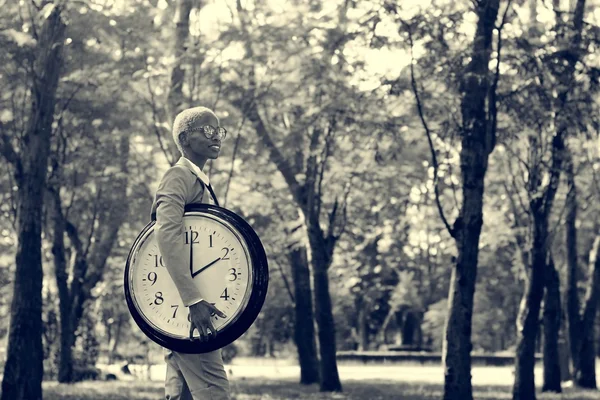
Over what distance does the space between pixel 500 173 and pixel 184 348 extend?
56.9 feet

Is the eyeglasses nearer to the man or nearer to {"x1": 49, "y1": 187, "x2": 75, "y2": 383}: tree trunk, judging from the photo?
the man

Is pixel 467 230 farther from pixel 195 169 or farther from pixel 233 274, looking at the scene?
pixel 233 274

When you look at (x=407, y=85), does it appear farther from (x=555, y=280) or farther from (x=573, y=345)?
(x=573, y=345)

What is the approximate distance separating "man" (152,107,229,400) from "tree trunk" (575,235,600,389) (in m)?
20.6

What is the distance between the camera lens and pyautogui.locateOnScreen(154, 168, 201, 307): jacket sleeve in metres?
4.40

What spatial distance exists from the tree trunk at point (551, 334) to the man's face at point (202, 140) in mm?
17646

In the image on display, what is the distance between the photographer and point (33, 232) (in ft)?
45.9

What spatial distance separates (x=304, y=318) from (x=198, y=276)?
19.5 meters

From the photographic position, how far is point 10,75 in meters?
17.2

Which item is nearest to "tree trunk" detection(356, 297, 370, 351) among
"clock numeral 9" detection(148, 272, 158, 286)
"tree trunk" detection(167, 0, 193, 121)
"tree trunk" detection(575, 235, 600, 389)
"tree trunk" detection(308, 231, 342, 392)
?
"tree trunk" detection(575, 235, 600, 389)

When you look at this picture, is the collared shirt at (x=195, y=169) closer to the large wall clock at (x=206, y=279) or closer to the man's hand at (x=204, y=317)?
the large wall clock at (x=206, y=279)

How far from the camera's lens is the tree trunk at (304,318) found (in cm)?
2388

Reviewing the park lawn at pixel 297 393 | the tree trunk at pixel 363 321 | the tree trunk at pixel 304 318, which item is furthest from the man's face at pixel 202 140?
the tree trunk at pixel 363 321

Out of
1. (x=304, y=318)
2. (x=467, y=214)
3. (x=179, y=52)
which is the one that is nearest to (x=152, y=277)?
(x=467, y=214)
